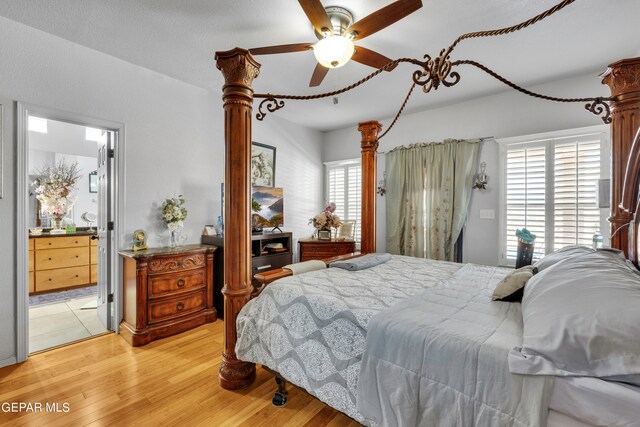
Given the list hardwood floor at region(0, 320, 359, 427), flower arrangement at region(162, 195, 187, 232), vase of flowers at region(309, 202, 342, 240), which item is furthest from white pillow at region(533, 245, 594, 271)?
flower arrangement at region(162, 195, 187, 232)

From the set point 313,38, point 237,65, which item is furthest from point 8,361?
point 313,38

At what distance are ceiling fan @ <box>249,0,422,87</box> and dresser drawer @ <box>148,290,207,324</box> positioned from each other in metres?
2.46

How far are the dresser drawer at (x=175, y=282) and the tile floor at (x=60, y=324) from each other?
0.82 meters

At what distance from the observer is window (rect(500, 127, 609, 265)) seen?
3086 mm

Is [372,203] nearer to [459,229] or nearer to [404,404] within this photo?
[459,229]

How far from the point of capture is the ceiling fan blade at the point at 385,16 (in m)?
1.63

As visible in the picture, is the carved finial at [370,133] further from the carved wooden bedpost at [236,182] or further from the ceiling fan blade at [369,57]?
the carved wooden bedpost at [236,182]

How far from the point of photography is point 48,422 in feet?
5.69

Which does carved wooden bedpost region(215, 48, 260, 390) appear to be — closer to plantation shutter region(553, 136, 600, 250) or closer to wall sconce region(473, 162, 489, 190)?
wall sconce region(473, 162, 489, 190)

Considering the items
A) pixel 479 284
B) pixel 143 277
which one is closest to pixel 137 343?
pixel 143 277

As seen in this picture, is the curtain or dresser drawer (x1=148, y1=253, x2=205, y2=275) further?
the curtain

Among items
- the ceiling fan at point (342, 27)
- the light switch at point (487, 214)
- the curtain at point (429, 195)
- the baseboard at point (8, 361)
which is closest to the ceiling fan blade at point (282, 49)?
the ceiling fan at point (342, 27)

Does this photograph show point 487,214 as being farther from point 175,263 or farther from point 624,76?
point 175,263

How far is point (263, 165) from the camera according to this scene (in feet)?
14.4
